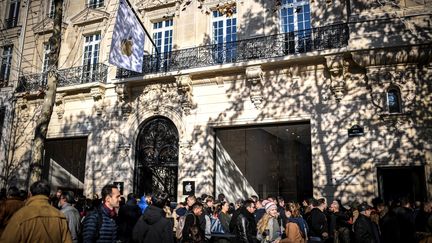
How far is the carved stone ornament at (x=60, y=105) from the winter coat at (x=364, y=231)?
1383 cm

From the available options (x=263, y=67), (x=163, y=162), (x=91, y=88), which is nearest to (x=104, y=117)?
(x=91, y=88)

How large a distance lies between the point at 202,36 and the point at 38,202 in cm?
1173

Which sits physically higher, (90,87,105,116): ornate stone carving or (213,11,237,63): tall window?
(213,11,237,63): tall window

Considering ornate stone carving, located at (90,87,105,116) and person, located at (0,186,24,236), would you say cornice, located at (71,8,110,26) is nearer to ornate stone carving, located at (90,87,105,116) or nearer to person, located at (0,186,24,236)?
ornate stone carving, located at (90,87,105,116)

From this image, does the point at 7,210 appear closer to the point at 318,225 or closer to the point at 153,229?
the point at 153,229

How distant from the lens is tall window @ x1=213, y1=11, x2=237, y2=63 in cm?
1339

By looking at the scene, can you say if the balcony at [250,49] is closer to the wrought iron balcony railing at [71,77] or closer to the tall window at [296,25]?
the tall window at [296,25]

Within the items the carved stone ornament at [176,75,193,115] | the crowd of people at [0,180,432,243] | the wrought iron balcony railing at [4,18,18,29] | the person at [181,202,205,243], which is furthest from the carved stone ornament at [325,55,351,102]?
the wrought iron balcony railing at [4,18,18,29]

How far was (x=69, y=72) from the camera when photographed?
16328 mm

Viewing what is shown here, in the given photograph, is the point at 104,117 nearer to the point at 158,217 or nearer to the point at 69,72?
the point at 69,72

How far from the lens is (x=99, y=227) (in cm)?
447

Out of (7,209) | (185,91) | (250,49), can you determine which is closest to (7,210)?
(7,209)

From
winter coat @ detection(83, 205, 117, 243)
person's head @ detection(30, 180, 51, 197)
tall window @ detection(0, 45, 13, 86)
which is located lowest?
winter coat @ detection(83, 205, 117, 243)

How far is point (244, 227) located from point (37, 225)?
13.7 ft
